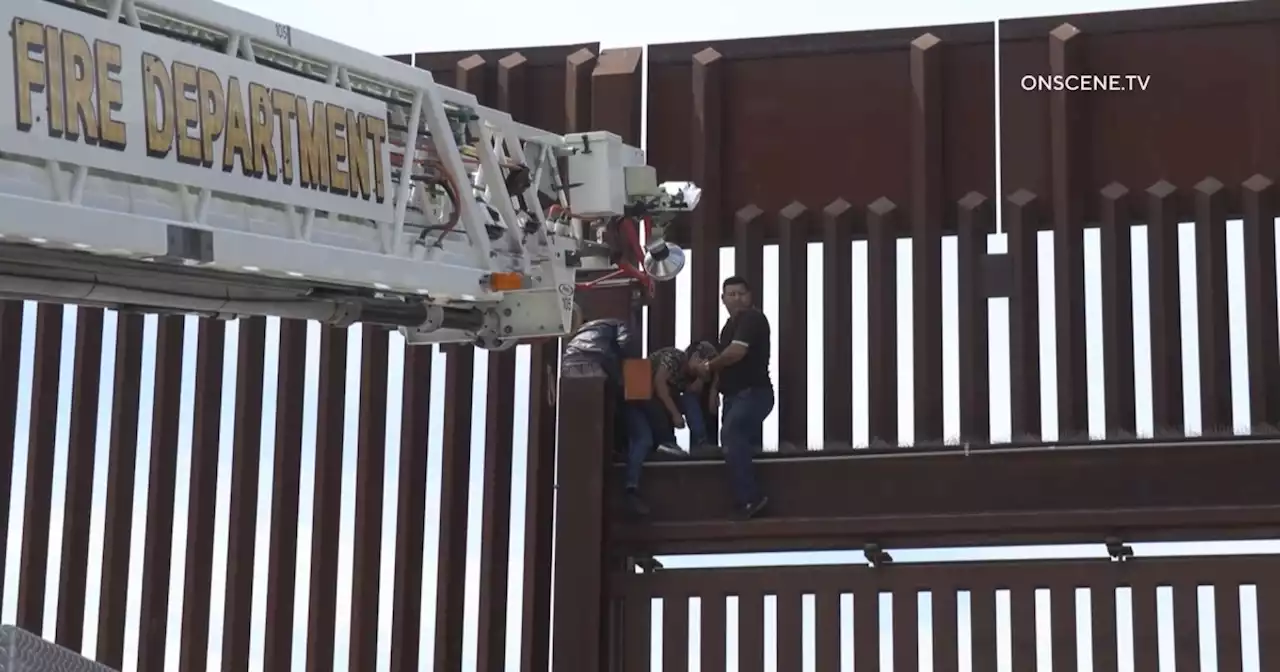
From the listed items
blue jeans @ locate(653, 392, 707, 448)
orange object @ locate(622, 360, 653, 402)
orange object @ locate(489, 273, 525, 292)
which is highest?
orange object @ locate(489, 273, 525, 292)

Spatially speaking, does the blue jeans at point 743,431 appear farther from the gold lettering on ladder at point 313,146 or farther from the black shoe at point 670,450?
the gold lettering on ladder at point 313,146

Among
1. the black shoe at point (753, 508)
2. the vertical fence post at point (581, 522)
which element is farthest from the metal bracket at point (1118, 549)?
the vertical fence post at point (581, 522)

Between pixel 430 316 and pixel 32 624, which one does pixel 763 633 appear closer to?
pixel 430 316

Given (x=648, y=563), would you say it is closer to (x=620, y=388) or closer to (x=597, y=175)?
(x=620, y=388)

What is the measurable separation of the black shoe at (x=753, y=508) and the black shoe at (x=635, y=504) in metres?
0.72

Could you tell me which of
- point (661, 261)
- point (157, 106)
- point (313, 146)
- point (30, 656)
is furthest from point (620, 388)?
point (30, 656)

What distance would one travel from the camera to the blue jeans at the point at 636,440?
15164mm

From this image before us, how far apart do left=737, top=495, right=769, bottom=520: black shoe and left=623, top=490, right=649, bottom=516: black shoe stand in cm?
72

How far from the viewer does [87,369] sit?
16453mm

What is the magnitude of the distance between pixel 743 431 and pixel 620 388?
3.58 ft

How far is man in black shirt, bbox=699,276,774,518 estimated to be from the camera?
1462 cm

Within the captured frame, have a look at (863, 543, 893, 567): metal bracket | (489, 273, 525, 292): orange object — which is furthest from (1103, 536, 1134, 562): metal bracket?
(489, 273, 525, 292): orange object

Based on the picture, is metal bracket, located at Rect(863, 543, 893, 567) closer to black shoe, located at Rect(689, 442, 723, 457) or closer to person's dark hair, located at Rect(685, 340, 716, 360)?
black shoe, located at Rect(689, 442, 723, 457)

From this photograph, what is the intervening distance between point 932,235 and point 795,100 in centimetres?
153
